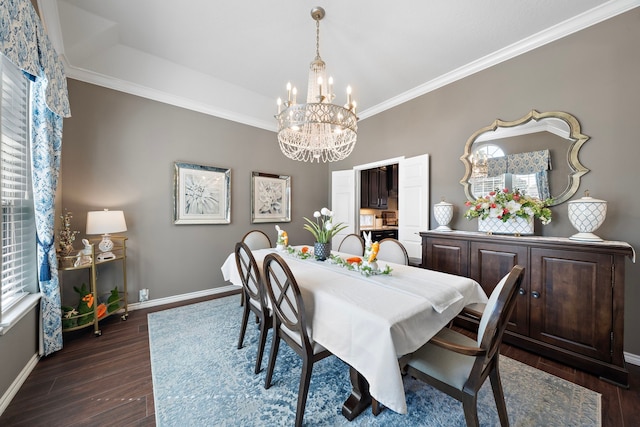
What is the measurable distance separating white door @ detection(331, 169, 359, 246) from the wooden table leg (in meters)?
2.98

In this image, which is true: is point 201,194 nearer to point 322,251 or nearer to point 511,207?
point 322,251

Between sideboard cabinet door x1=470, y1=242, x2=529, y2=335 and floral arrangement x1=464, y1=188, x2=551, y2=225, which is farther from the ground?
floral arrangement x1=464, y1=188, x2=551, y2=225

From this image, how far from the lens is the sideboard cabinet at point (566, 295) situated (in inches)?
68.5

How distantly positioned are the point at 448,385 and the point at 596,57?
10.2 feet

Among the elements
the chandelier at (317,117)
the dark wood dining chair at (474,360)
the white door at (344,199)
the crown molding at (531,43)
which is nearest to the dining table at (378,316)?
the dark wood dining chair at (474,360)

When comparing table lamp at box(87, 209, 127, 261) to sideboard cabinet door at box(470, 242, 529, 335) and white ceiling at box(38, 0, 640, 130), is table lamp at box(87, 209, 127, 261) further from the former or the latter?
sideboard cabinet door at box(470, 242, 529, 335)

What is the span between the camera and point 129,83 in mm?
2869

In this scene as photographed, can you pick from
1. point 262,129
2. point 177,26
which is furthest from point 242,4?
point 262,129

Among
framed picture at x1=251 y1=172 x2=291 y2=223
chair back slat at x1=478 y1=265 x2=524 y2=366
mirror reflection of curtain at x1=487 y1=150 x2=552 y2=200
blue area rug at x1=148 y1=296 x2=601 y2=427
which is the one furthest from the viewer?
framed picture at x1=251 y1=172 x2=291 y2=223

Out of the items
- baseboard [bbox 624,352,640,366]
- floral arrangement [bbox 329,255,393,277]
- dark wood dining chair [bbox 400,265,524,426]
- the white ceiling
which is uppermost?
the white ceiling

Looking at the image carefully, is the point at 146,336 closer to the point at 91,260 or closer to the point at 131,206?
the point at 91,260

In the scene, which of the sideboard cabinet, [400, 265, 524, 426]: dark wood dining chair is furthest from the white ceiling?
[400, 265, 524, 426]: dark wood dining chair

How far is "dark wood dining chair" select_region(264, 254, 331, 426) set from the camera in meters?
1.33

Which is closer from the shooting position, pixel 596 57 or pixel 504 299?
pixel 504 299
